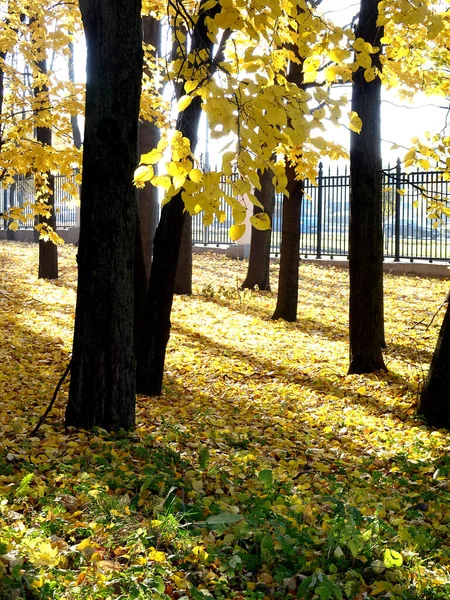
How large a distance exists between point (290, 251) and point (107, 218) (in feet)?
21.3

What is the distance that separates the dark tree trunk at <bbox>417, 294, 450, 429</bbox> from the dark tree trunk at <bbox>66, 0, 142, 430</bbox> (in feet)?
8.88

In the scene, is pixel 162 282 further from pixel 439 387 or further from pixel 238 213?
pixel 238 213

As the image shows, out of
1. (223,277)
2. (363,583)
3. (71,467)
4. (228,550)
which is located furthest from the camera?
(223,277)

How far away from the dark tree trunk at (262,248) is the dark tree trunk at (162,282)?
7157 mm

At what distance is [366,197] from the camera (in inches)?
294

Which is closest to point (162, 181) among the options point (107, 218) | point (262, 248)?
point (107, 218)

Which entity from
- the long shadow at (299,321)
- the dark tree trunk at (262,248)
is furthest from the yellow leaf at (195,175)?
the dark tree trunk at (262,248)

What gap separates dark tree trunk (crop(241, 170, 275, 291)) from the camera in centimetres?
1347

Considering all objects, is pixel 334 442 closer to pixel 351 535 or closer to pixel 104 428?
pixel 104 428

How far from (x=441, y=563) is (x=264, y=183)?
10617mm

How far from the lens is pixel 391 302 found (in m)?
13.1

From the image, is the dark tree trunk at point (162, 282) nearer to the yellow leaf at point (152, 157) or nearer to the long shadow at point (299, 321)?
the yellow leaf at point (152, 157)

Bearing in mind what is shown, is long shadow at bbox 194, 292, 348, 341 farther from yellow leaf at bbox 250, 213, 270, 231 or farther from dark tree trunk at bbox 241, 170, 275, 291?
yellow leaf at bbox 250, 213, 270, 231

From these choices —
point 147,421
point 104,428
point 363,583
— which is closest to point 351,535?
point 363,583
